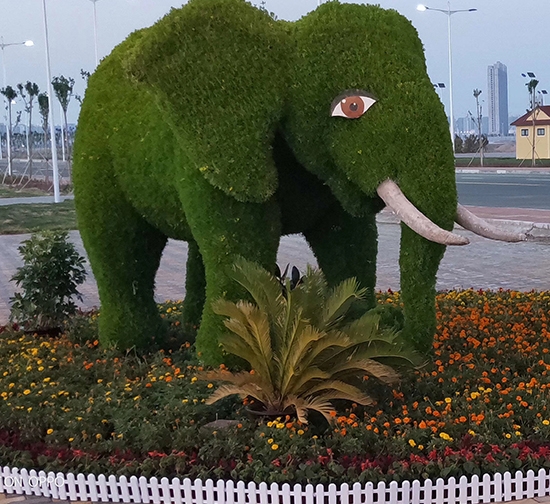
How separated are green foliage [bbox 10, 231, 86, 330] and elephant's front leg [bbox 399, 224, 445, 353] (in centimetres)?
343

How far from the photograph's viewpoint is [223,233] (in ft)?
15.7

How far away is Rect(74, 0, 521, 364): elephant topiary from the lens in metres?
4.28

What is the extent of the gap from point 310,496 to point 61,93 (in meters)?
31.6

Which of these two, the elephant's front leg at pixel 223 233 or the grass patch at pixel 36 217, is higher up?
the elephant's front leg at pixel 223 233

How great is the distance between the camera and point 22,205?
73.9 ft

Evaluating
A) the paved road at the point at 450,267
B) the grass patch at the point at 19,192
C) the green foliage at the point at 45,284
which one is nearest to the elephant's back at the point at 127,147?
the green foliage at the point at 45,284

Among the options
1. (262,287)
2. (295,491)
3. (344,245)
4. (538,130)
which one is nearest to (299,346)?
(262,287)

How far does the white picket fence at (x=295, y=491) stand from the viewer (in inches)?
140

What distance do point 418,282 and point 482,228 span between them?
49cm

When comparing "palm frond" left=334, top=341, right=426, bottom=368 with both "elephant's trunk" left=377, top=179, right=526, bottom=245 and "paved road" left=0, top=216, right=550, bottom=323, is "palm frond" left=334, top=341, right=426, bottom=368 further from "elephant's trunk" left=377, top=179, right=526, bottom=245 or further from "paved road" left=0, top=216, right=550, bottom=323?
"paved road" left=0, top=216, right=550, bottom=323

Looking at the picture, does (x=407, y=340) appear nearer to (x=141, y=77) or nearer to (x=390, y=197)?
(x=390, y=197)

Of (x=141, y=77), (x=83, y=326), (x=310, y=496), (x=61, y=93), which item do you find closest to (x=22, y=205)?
(x=61, y=93)

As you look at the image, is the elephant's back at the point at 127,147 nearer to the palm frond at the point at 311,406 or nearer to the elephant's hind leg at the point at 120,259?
the elephant's hind leg at the point at 120,259

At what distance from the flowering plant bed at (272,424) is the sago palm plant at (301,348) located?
0.17 m
